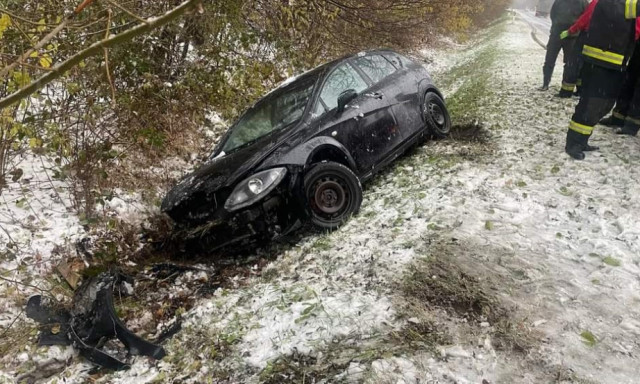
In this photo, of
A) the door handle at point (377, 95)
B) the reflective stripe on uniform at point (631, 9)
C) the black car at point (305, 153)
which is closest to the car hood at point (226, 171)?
the black car at point (305, 153)

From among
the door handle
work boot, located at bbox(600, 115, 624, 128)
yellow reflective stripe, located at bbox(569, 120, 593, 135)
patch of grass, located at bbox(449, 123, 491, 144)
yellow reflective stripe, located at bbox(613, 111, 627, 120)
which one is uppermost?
the door handle

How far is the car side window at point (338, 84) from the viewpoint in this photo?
4.93 meters

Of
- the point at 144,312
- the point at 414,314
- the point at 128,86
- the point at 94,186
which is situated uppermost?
the point at 128,86

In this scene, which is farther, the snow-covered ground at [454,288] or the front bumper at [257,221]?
the front bumper at [257,221]

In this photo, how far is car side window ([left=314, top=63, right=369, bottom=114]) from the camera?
493cm

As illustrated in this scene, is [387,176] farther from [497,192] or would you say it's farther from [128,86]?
[128,86]

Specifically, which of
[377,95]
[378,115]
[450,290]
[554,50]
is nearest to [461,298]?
[450,290]

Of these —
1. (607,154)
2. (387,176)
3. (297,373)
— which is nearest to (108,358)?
(297,373)

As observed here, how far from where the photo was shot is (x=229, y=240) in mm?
4145

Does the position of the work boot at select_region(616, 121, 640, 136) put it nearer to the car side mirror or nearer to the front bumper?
the car side mirror

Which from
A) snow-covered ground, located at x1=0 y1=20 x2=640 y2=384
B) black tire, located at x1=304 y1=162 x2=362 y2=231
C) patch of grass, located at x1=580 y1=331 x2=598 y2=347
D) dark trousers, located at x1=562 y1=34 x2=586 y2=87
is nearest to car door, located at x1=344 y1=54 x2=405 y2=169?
snow-covered ground, located at x1=0 y1=20 x2=640 y2=384

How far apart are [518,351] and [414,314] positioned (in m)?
0.72

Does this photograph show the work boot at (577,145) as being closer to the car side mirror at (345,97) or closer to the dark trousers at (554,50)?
the car side mirror at (345,97)

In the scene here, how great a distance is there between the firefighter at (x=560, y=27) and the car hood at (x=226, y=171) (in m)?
6.20
